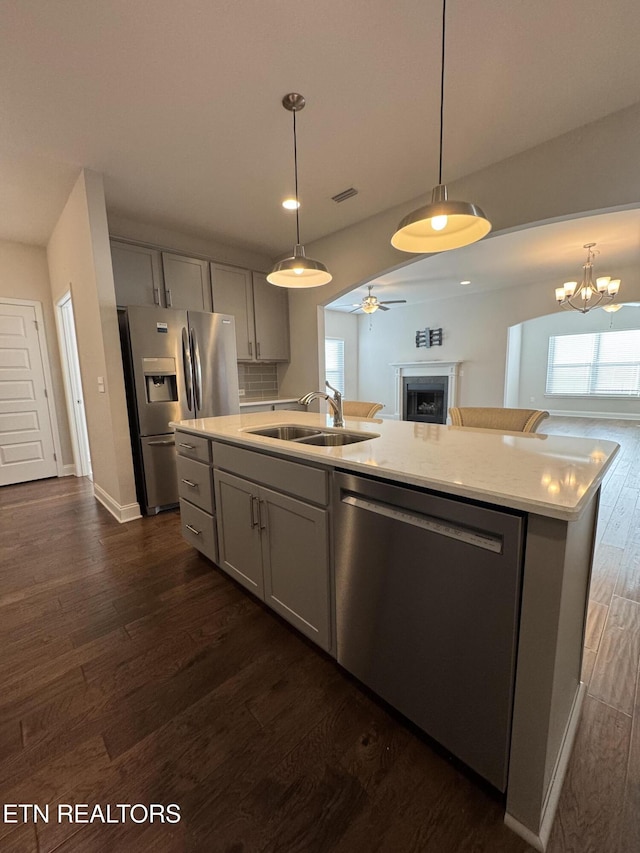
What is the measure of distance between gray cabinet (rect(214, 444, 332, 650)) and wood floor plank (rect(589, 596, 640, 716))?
1.09m

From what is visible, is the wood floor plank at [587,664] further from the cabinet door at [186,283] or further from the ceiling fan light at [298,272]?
the cabinet door at [186,283]

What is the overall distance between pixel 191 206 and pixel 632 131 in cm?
324

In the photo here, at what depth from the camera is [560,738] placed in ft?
3.47

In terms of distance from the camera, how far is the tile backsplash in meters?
4.73

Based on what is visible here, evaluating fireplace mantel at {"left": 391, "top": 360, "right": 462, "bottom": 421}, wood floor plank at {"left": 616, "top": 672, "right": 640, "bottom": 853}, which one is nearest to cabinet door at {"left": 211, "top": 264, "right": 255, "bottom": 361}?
wood floor plank at {"left": 616, "top": 672, "right": 640, "bottom": 853}

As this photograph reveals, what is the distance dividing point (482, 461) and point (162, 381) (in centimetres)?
292

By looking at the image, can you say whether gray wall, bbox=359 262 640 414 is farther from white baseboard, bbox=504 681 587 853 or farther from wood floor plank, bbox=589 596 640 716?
white baseboard, bbox=504 681 587 853

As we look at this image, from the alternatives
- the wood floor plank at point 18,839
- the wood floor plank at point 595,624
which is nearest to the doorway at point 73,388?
the wood floor plank at point 18,839

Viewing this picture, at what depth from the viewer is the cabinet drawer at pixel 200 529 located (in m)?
2.07

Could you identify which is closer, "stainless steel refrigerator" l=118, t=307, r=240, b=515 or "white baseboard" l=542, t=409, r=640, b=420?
"stainless steel refrigerator" l=118, t=307, r=240, b=515

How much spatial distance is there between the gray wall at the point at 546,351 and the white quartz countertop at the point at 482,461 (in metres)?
7.84

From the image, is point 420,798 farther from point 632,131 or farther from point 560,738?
point 632,131

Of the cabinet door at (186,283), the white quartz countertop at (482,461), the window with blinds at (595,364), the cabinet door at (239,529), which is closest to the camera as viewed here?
the white quartz countertop at (482,461)

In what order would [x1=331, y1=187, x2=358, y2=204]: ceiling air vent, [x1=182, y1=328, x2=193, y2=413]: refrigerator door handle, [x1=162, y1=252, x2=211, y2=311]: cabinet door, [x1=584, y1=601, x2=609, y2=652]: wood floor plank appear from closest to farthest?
[x1=584, y1=601, x2=609, y2=652]: wood floor plank < [x1=331, y1=187, x2=358, y2=204]: ceiling air vent < [x1=182, y1=328, x2=193, y2=413]: refrigerator door handle < [x1=162, y1=252, x2=211, y2=311]: cabinet door
